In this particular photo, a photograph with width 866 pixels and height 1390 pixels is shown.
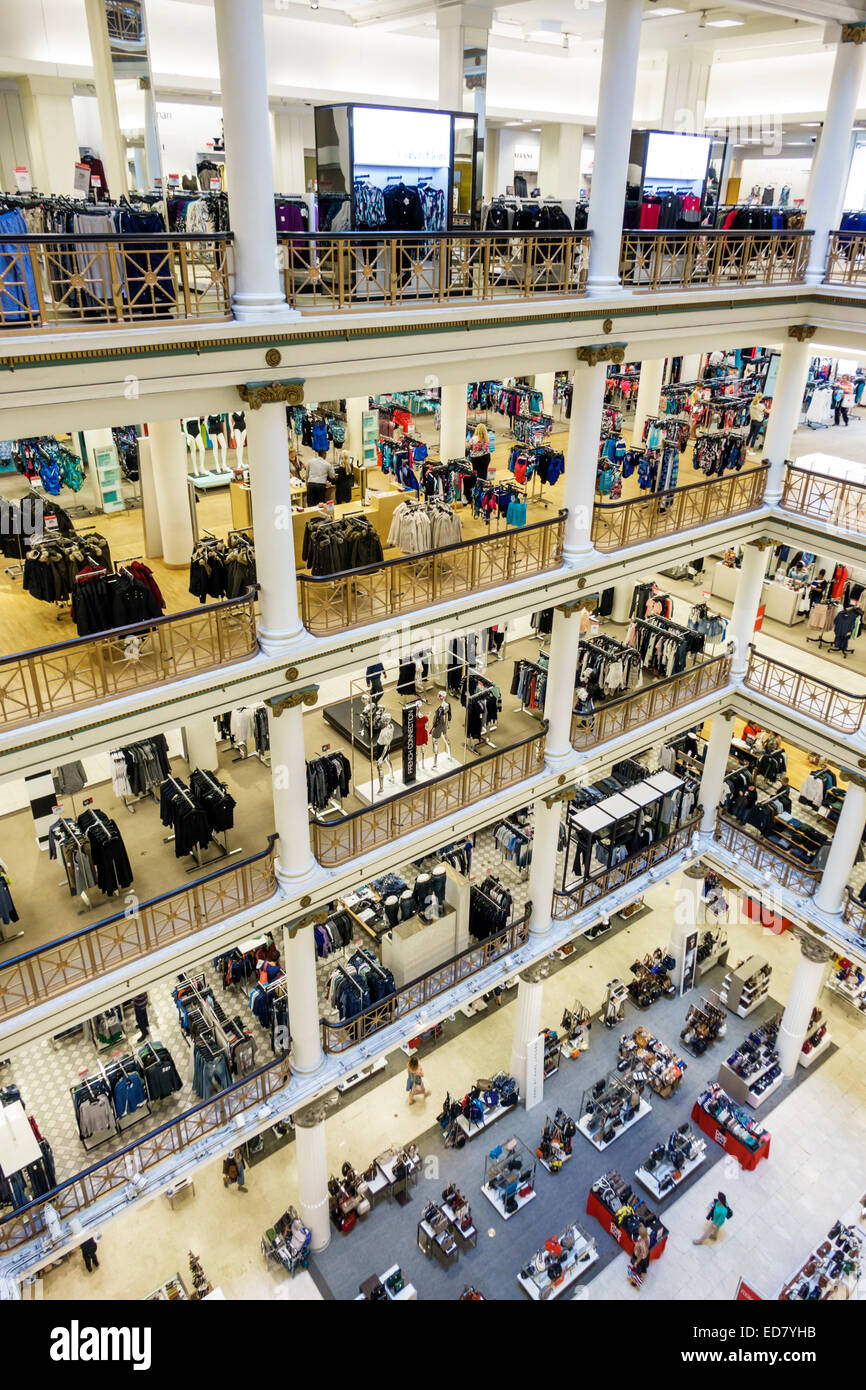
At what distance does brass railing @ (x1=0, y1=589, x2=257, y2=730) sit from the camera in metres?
8.02

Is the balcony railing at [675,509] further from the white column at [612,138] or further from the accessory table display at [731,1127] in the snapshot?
the accessory table display at [731,1127]

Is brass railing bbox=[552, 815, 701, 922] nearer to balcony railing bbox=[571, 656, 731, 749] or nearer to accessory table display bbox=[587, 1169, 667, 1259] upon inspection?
balcony railing bbox=[571, 656, 731, 749]

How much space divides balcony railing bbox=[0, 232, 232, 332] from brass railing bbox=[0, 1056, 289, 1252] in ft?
26.9

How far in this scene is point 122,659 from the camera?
8.87m

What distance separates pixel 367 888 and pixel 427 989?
310 cm

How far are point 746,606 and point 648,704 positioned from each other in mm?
2536

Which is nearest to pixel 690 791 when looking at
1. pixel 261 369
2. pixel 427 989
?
pixel 427 989

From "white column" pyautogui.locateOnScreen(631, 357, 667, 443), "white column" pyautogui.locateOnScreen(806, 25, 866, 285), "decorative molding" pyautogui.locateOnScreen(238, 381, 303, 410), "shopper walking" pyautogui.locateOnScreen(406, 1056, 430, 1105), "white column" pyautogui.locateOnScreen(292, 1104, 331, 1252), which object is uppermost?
"white column" pyautogui.locateOnScreen(806, 25, 866, 285)

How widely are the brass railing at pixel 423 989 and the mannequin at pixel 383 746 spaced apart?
2.72 meters

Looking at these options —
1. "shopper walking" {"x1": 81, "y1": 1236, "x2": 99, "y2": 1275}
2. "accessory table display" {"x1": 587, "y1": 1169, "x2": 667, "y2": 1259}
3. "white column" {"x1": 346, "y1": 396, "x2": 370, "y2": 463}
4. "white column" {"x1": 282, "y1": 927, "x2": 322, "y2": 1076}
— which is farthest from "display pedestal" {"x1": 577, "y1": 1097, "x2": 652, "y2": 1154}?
"white column" {"x1": 346, "y1": 396, "x2": 370, "y2": 463}

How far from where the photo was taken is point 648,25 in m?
13.5

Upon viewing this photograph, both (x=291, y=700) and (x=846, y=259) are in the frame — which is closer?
(x=291, y=700)

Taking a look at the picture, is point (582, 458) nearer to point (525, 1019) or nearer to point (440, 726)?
point (440, 726)

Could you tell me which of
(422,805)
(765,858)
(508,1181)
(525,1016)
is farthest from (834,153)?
(508,1181)
